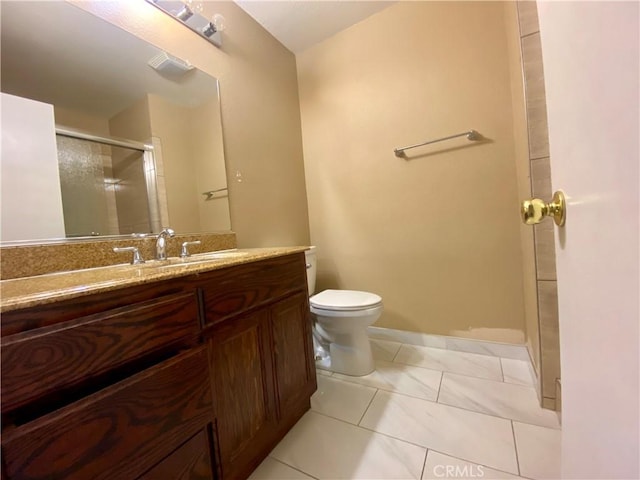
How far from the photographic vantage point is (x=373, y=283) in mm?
1938

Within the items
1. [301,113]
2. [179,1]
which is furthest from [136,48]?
[301,113]

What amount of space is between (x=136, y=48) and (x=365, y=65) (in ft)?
4.56

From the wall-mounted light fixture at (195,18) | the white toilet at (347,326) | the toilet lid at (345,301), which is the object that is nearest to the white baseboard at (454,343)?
the white toilet at (347,326)

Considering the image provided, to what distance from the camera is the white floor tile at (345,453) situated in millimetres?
925

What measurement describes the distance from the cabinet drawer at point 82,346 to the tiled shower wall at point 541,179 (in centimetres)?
140

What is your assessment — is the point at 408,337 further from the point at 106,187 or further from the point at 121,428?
the point at 106,187

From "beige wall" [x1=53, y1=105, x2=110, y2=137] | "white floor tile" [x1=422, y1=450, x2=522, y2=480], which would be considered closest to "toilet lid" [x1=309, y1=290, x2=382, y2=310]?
"white floor tile" [x1=422, y1=450, x2=522, y2=480]

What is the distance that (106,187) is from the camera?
1053 millimetres

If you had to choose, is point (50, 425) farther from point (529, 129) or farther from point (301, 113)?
point (301, 113)

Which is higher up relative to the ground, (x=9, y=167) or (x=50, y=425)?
(x=9, y=167)

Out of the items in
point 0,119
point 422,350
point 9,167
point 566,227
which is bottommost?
point 422,350

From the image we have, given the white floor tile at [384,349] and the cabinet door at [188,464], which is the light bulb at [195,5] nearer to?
the cabinet door at [188,464]

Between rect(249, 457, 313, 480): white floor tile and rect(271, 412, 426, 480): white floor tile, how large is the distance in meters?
0.02

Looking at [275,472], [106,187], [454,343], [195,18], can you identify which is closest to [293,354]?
[275,472]
